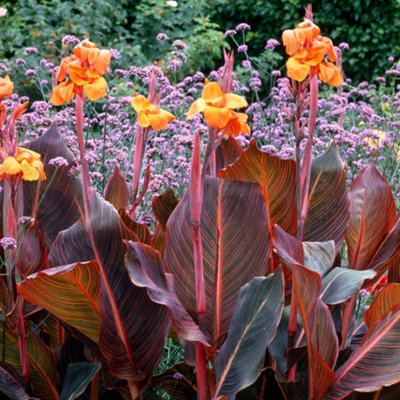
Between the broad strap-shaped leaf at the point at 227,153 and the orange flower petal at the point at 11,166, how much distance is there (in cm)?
71

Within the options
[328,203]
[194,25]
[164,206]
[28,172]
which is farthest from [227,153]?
[194,25]

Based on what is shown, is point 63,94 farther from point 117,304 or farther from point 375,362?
point 375,362

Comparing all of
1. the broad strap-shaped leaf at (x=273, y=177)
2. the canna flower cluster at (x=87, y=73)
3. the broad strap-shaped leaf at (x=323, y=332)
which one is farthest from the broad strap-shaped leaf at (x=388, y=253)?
the canna flower cluster at (x=87, y=73)

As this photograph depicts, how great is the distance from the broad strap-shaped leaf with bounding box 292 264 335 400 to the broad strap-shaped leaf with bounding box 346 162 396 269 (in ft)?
1.29

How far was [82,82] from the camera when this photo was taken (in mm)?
1117

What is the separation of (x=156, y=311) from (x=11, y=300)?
1.06 ft

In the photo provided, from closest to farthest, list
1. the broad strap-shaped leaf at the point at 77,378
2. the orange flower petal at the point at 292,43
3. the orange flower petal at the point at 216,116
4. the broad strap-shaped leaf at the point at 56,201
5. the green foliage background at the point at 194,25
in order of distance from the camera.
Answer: the orange flower petal at the point at 216,116, the orange flower petal at the point at 292,43, the broad strap-shaped leaf at the point at 77,378, the broad strap-shaped leaf at the point at 56,201, the green foliage background at the point at 194,25

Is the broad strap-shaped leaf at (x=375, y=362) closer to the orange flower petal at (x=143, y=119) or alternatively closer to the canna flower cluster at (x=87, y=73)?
the orange flower petal at (x=143, y=119)

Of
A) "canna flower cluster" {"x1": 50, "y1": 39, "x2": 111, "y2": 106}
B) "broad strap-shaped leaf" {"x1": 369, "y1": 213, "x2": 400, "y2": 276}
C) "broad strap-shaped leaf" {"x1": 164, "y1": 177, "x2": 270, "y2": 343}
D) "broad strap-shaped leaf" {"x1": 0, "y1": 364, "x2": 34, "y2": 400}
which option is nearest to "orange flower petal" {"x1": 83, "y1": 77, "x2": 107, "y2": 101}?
"canna flower cluster" {"x1": 50, "y1": 39, "x2": 111, "y2": 106}

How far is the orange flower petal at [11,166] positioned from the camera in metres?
1.11

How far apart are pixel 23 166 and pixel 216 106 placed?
38 centimetres

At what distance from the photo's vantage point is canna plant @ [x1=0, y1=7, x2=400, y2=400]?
116cm

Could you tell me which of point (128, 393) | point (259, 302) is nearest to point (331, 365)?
point (259, 302)

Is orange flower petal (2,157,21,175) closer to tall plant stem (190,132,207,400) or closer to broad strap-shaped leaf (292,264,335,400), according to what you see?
tall plant stem (190,132,207,400)
